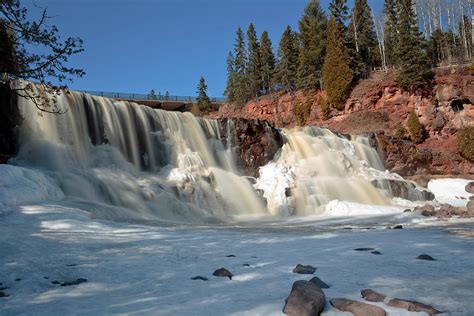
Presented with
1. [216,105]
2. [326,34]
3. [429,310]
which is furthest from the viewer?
[216,105]

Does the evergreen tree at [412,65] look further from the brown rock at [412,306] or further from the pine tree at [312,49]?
the brown rock at [412,306]

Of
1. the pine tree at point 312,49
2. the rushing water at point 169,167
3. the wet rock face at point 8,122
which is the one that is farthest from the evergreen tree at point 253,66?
the wet rock face at point 8,122

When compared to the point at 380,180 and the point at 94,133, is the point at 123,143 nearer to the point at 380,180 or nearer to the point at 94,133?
the point at 94,133

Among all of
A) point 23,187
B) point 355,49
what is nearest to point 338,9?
point 355,49

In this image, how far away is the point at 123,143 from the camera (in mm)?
18922

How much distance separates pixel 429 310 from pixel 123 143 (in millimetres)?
17289

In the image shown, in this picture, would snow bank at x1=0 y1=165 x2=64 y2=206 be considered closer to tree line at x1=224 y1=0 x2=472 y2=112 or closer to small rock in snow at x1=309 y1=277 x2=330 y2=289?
small rock in snow at x1=309 y1=277 x2=330 y2=289

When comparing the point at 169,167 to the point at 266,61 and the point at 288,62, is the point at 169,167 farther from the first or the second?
the point at 266,61

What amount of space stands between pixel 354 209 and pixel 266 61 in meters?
44.8

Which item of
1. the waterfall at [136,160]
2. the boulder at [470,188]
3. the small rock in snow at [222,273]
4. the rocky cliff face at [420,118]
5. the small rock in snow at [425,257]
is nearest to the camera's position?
the small rock in snow at [222,273]

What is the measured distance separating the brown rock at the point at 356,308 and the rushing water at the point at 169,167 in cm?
820

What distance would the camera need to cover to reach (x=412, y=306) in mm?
3527

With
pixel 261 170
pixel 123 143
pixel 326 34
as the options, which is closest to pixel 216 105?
pixel 326 34

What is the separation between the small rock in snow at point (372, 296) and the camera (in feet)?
12.3
